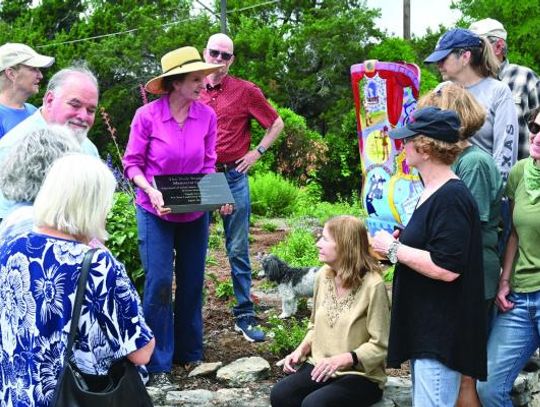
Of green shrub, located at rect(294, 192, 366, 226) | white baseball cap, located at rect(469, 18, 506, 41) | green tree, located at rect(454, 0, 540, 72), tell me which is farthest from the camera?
green tree, located at rect(454, 0, 540, 72)

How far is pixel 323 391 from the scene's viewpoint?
3963mm

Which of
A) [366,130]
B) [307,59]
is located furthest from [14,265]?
[307,59]

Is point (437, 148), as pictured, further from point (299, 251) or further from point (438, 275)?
point (299, 251)

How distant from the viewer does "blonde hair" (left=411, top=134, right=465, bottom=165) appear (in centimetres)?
337

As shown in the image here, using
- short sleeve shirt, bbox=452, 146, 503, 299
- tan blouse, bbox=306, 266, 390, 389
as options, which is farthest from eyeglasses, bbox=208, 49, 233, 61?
short sleeve shirt, bbox=452, 146, 503, 299

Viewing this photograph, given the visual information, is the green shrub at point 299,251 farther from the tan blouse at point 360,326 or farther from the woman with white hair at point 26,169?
the woman with white hair at point 26,169

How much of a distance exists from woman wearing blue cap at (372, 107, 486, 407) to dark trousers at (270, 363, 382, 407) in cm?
59

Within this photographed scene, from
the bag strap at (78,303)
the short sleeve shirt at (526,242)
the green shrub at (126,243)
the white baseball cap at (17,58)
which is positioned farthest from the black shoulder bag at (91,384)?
the white baseball cap at (17,58)

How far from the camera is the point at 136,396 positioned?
8.96 feet

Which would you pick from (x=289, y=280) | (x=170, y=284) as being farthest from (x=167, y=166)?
(x=289, y=280)

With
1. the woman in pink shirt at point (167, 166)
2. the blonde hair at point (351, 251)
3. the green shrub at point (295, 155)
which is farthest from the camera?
the green shrub at point (295, 155)

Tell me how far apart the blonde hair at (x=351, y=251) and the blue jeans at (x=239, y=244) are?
1731mm

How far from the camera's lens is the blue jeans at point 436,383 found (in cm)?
335

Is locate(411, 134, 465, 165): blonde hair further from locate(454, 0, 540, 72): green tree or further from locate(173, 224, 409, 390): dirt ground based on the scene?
locate(454, 0, 540, 72): green tree
